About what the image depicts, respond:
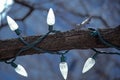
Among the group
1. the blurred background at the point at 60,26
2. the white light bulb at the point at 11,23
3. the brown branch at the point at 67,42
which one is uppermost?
the white light bulb at the point at 11,23

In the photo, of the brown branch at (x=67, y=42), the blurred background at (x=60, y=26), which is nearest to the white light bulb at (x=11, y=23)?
the brown branch at (x=67, y=42)

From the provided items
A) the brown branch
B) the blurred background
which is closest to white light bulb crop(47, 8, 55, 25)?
the brown branch

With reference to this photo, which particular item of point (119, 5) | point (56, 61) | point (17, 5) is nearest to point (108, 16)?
point (119, 5)

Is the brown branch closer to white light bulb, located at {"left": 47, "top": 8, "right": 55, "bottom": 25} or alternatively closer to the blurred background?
white light bulb, located at {"left": 47, "top": 8, "right": 55, "bottom": 25}

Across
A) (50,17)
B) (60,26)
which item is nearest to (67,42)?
(50,17)

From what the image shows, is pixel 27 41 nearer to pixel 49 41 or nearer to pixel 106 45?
pixel 49 41

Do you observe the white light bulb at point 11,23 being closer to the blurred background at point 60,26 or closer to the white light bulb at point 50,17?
the white light bulb at point 50,17
